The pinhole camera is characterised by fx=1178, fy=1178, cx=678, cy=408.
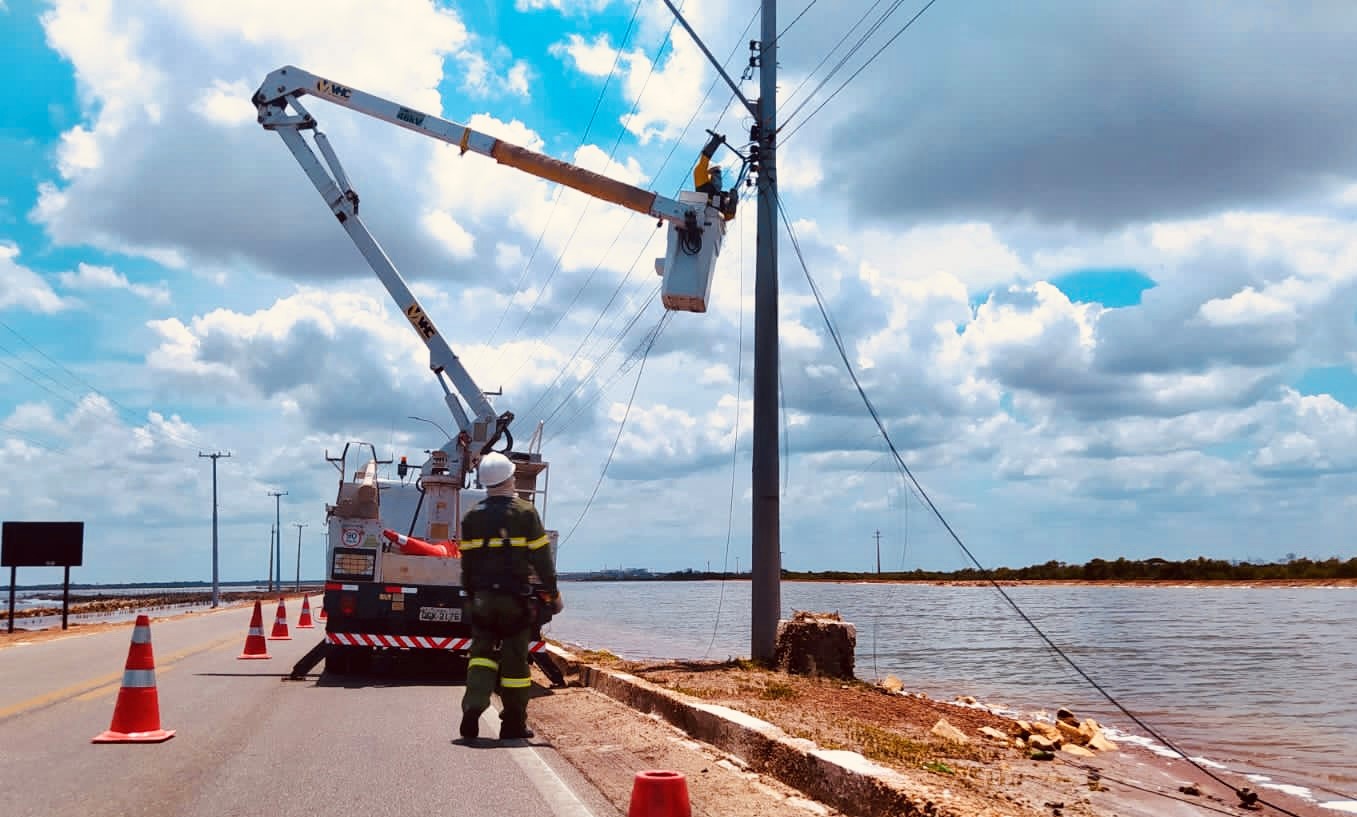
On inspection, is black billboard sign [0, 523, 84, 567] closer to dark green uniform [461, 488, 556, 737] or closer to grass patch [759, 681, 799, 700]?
grass patch [759, 681, 799, 700]

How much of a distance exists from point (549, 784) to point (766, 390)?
27.8ft

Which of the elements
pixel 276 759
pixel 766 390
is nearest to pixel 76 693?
pixel 276 759

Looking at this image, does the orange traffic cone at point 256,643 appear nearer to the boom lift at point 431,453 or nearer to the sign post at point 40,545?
the boom lift at point 431,453

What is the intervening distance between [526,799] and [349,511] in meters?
9.97

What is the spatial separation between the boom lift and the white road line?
18.5ft

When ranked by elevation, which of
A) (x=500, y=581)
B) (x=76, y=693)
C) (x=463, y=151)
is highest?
(x=463, y=151)

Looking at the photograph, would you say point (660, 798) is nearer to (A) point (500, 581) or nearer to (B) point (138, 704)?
(A) point (500, 581)

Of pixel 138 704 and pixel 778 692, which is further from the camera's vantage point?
pixel 778 692

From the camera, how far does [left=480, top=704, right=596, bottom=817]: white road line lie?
626cm

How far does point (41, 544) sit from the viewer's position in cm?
3269

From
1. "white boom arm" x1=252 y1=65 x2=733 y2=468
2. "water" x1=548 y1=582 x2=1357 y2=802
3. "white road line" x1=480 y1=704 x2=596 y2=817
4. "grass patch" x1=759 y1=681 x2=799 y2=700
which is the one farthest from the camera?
"white boom arm" x1=252 y1=65 x2=733 y2=468

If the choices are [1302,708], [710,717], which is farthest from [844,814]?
[1302,708]

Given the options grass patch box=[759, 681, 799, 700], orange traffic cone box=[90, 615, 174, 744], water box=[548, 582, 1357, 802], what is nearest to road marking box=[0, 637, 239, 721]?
orange traffic cone box=[90, 615, 174, 744]

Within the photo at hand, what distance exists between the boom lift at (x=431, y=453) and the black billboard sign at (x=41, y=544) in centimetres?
1669
